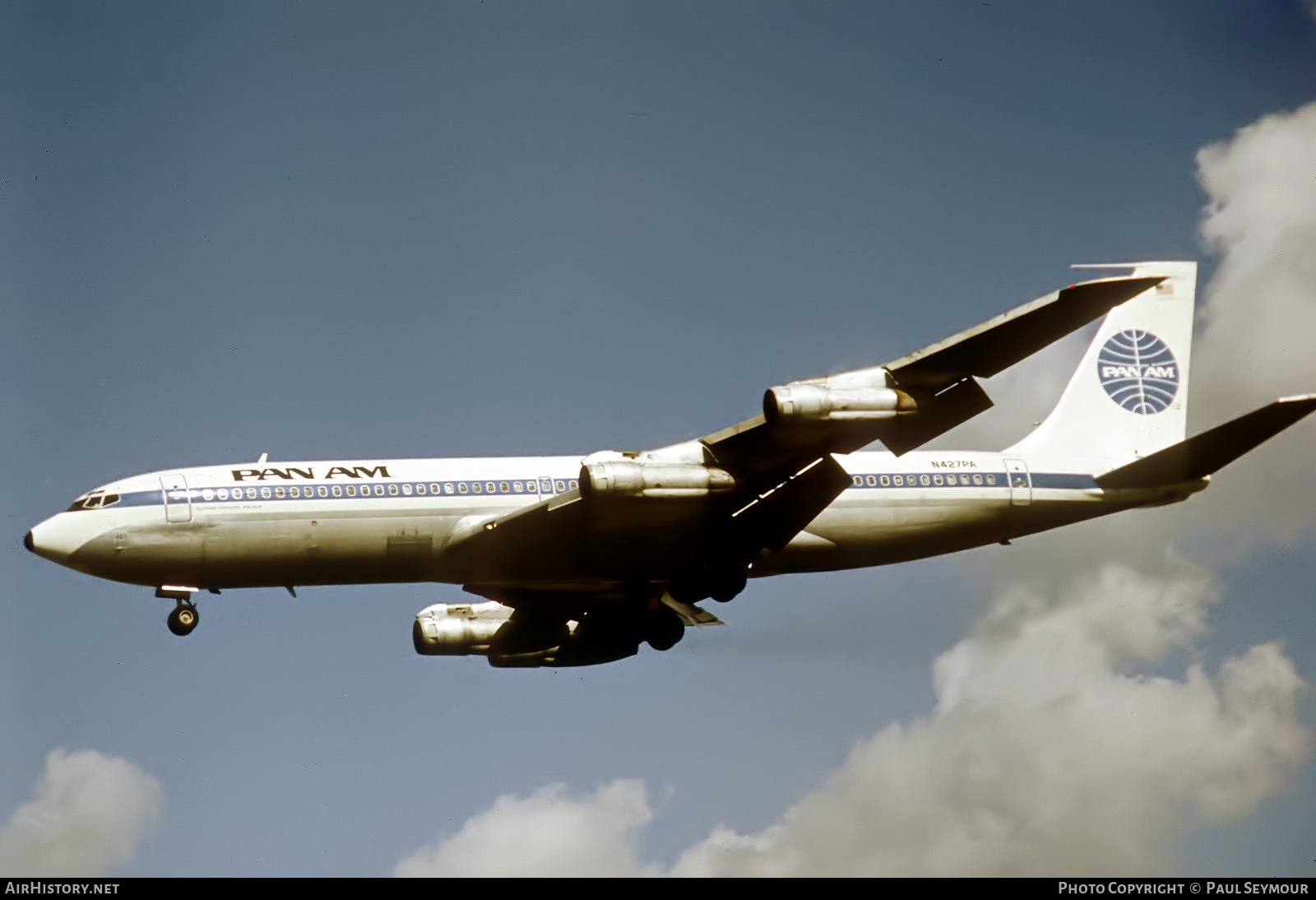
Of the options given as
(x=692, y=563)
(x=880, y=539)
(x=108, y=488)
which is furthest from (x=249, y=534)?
(x=880, y=539)

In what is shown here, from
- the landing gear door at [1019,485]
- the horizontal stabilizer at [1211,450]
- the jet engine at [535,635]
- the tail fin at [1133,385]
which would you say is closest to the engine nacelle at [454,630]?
the jet engine at [535,635]

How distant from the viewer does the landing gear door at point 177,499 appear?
43875mm

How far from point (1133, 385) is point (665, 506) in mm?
21659

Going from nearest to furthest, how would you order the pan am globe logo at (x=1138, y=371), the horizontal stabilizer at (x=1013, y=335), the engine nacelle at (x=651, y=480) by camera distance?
the horizontal stabilizer at (x=1013, y=335) → the engine nacelle at (x=651, y=480) → the pan am globe logo at (x=1138, y=371)

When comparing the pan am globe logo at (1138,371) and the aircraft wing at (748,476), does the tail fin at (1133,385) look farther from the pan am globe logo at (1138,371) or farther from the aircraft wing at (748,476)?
the aircraft wing at (748,476)

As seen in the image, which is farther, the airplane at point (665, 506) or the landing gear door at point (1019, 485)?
the landing gear door at point (1019, 485)

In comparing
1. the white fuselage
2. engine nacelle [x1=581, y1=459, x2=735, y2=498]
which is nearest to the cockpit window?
the white fuselage

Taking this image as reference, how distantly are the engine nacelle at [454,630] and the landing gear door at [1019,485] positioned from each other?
706 inches

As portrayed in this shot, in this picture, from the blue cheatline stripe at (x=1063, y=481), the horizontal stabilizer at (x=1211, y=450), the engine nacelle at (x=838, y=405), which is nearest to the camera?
the engine nacelle at (x=838, y=405)

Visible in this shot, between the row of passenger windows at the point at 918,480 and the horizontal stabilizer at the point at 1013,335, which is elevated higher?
the row of passenger windows at the point at 918,480

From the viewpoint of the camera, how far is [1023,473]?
50.1 meters

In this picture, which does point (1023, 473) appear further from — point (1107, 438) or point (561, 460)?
point (561, 460)
